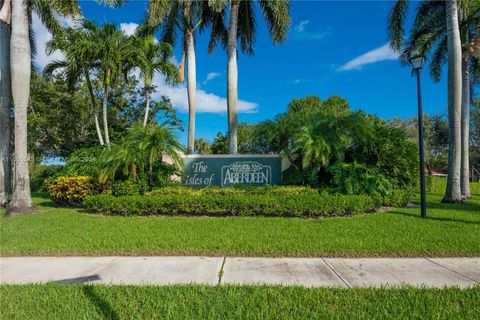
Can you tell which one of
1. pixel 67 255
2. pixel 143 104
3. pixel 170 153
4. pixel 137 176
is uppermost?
pixel 143 104

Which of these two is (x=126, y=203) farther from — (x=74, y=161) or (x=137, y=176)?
(x=74, y=161)

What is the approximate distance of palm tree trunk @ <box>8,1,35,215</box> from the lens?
9.88 metres

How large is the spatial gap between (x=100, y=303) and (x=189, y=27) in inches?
620

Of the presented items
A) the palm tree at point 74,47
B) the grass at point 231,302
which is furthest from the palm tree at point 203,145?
the grass at point 231,302

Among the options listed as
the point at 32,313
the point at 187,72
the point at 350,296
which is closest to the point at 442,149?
the point at 187,72

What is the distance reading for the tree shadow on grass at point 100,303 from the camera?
3.12 metres

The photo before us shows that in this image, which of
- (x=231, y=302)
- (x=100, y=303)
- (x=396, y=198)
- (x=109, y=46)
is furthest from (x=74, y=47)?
(x=396, y=198)

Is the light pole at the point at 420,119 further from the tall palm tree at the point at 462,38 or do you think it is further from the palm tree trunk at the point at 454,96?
the tall palm tree at the point at 462,38

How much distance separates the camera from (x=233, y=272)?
445 cm

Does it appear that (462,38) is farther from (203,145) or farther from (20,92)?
(203,145)

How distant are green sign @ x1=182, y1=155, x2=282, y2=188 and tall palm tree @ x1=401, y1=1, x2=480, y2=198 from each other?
31.3ft

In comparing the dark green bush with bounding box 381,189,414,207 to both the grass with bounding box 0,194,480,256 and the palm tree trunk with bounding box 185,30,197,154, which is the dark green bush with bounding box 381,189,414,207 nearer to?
the grass with bounding box 0,194,480,256

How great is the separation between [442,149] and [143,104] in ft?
117

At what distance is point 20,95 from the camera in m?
9.97
